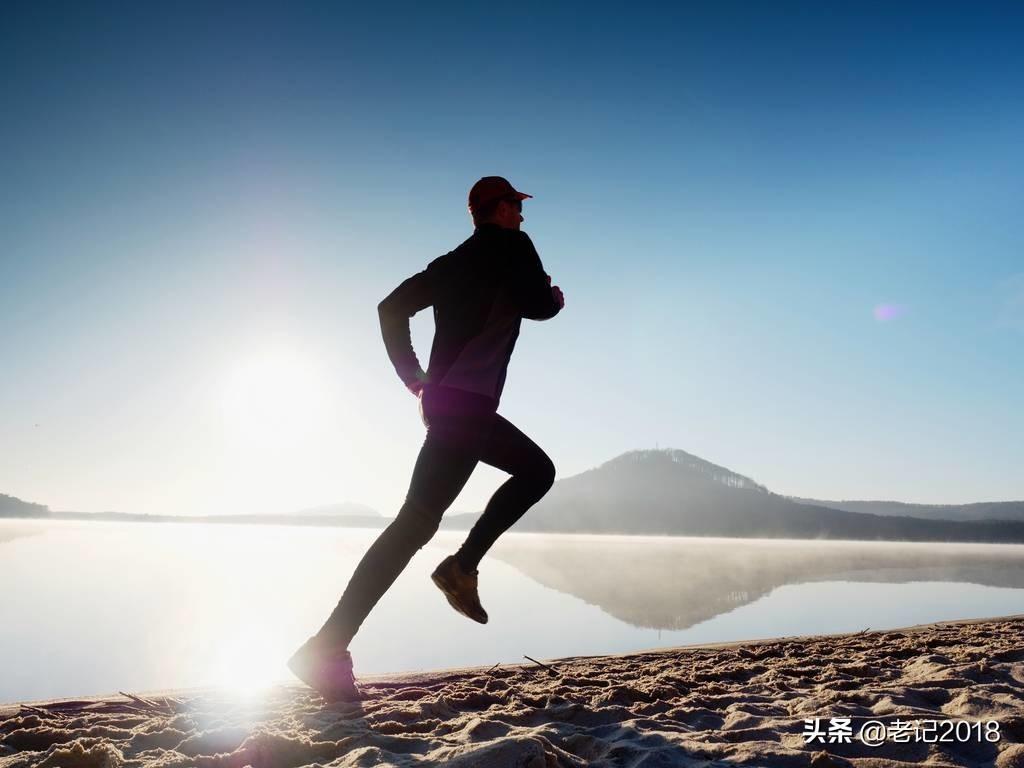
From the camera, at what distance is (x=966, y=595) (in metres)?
12.6

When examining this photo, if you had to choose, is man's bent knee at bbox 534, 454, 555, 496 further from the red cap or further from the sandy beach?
the red cap

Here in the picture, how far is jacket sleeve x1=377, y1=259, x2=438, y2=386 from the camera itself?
3.09m

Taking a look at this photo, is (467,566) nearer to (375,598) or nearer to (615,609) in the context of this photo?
(375,598)

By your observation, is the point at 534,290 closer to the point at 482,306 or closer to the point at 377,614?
the point at 482,306

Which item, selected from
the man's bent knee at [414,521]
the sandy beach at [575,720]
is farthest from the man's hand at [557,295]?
the sandy beach at [575,720]

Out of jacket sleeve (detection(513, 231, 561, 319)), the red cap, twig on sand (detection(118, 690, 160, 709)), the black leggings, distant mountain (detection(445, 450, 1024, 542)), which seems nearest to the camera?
the black leggings

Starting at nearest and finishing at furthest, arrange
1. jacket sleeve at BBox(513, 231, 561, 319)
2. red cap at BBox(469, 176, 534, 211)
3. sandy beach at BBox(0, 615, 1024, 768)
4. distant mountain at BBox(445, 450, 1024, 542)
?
sandy beach at BBox(0, 615, 1024, 768)
jacket sleeve at BBox(513, 231, 561, 319)
red cap at BBox(469, 176, 534, 211)
distant mountain at BBox(445, 450, 1024, 542)

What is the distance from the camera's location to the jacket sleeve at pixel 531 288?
2.90m

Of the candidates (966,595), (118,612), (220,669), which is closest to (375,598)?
(220,669)

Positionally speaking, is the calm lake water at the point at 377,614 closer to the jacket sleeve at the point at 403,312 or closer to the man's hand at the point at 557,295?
the jacket sleeve at the point at 403,312

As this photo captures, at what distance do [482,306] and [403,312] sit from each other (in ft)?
1.45

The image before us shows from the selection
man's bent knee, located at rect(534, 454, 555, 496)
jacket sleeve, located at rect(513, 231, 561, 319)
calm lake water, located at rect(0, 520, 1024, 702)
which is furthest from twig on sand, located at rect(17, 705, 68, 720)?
jacket sleeve, located at rect(513, 231, 561, 319)

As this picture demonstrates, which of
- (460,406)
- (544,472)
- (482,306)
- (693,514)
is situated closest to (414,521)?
(460,406)

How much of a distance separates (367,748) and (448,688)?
54.3 inches
